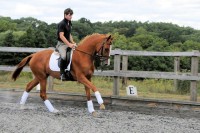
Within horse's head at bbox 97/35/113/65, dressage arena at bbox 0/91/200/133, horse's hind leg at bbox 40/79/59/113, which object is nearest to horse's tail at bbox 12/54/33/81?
dressage arena at bbox 0/91/200/133

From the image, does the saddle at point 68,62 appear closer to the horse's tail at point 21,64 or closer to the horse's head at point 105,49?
the horse's head at point 105,49

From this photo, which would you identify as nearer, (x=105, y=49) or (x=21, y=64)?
(x=105, y=49)

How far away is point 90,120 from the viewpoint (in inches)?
324

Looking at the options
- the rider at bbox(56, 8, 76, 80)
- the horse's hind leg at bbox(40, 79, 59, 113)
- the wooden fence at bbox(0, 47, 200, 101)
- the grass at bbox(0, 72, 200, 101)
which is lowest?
the grass at bbox(0, 72, 200, 101)

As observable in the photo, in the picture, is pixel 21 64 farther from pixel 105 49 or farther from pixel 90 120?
pixel 90 120

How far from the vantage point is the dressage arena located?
281 inches

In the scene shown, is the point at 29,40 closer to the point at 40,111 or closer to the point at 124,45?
the point at 124,45

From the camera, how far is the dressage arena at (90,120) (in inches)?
281

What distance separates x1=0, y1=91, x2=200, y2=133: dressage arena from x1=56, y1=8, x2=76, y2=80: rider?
3.86 ft

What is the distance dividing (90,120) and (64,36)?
2.39 metres

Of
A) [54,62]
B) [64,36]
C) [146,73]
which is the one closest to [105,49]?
[64,36]

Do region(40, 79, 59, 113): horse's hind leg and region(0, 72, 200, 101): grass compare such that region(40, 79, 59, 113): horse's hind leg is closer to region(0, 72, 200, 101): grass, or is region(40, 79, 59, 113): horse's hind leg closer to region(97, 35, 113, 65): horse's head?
region(97, 35, 113, 65): horse's head

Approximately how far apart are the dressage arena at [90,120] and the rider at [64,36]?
1177 millimetres

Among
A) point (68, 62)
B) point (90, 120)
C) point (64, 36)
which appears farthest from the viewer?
point (64, 36)
